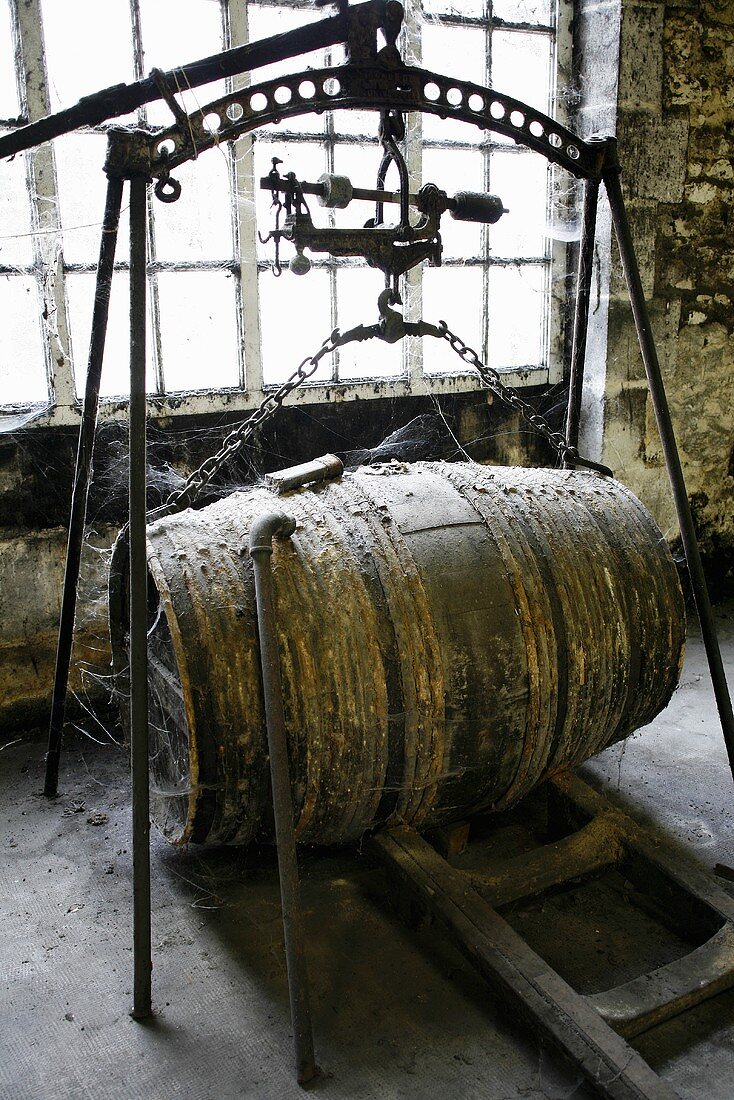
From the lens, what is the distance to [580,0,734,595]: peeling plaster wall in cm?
374

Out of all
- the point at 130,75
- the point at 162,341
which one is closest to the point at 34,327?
the point at 162,341

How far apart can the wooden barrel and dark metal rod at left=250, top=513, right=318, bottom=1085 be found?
13 cm

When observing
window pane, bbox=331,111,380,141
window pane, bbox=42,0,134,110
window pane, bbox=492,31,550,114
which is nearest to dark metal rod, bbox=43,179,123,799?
window pane, bbox=42,0,134,110

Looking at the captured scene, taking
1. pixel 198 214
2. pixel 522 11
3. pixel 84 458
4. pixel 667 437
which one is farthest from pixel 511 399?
pixel 522 11

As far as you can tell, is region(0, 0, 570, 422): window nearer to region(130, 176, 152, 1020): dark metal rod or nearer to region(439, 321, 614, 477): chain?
region(439, 321, 614, 477): chain

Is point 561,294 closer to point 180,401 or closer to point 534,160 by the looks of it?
point 534,160

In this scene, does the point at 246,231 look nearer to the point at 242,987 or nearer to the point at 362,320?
the point at 362,320

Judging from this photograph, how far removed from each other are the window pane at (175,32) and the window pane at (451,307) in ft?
4.02

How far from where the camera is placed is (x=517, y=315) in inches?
161

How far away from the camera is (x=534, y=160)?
3955 mm

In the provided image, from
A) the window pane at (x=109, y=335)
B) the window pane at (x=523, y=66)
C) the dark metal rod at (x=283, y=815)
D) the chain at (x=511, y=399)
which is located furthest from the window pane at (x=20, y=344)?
the window pane at (x=523, y=66)

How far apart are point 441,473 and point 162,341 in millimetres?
1489

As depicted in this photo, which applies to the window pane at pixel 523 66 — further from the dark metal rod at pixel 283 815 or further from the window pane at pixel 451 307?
the dark metal rod at pixel 283 815

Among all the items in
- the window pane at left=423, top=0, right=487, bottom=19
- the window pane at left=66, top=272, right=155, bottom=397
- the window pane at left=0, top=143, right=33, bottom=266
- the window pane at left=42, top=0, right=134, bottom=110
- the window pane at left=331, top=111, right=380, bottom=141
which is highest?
the window pane at left=423, top=0, right=487, bottom=19
